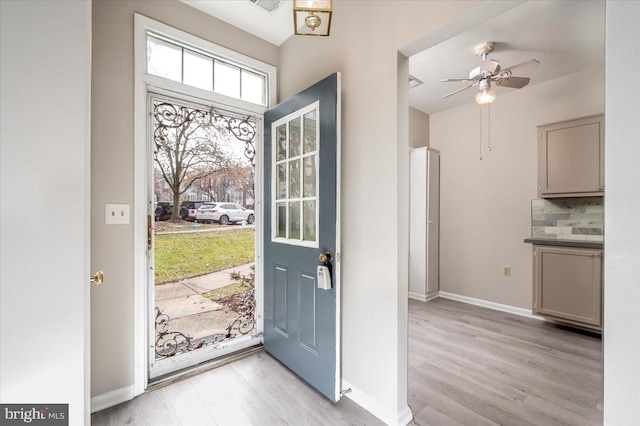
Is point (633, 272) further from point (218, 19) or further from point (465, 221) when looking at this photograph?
point (465, 221)

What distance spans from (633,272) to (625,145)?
354mm

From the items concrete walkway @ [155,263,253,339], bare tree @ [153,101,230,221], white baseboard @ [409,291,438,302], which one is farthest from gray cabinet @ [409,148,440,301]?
bare tree @ [153,101,230,221]

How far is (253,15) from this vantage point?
2.18 meters

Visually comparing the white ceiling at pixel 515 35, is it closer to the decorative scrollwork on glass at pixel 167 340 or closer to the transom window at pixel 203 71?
the transom window at pixel 203 71

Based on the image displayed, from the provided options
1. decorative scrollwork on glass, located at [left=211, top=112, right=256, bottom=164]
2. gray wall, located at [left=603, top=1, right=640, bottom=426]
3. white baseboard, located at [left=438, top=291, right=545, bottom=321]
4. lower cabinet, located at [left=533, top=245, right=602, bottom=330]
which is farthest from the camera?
white baseboard, located at [left=438, top=291, right=545, bottom=321]

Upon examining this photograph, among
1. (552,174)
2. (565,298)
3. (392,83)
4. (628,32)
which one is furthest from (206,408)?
(552,174)

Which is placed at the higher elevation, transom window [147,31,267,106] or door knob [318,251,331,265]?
transom window [147,31,267,106]

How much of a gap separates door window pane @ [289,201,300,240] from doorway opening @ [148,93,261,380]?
523 millimetres

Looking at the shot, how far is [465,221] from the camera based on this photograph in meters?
4.03

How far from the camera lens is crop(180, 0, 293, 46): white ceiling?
81.3 inches

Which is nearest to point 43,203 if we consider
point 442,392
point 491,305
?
point 442,392

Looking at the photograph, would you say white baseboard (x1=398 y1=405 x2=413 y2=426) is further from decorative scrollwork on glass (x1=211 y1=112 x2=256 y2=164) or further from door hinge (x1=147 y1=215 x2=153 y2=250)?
decorative scrollwork on glass (x1=211 y1=112 x2=256 y2=164)

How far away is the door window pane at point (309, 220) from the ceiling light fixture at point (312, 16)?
3.73ft

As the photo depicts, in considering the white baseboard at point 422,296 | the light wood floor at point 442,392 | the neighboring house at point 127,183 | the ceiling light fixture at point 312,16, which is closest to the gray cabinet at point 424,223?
the white baseboard at point 422,296
